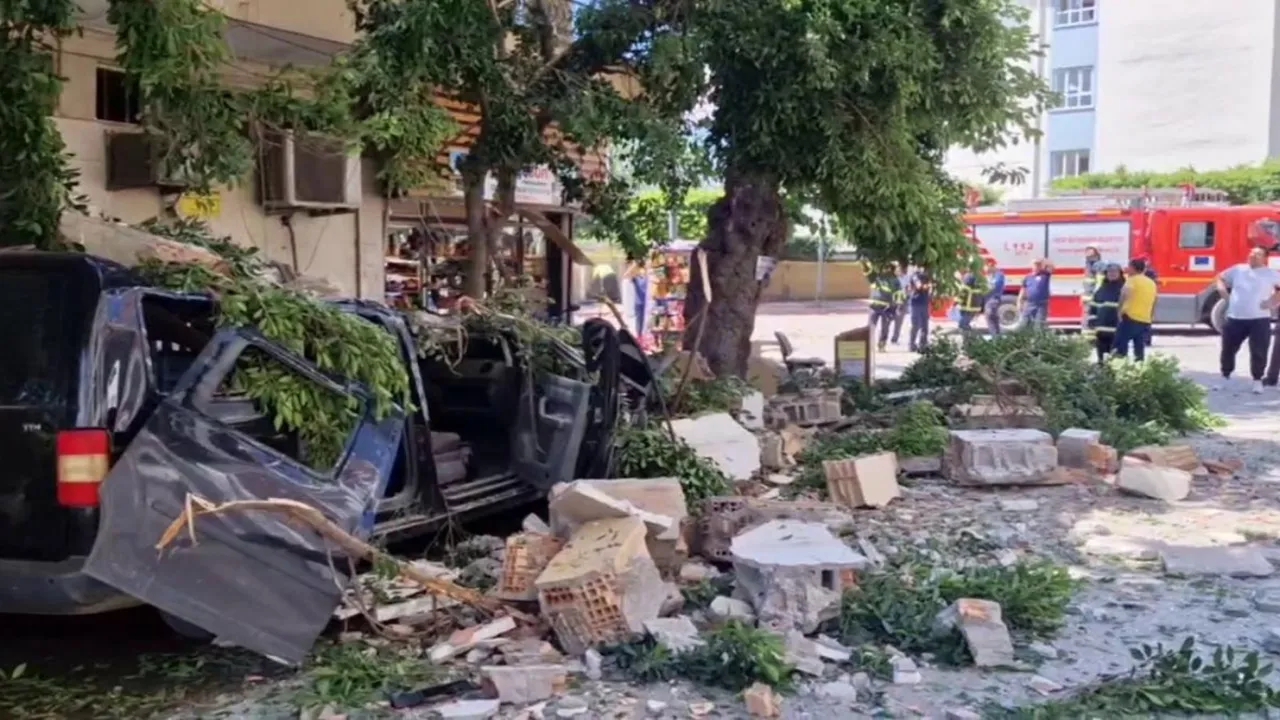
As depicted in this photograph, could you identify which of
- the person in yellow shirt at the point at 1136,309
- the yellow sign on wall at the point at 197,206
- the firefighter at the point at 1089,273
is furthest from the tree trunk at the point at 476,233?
the firefighter at the point at 1089,273

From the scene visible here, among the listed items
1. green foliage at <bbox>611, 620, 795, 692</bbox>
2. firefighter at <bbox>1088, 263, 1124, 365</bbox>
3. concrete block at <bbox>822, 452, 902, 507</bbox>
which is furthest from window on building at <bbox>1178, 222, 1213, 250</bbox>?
green foliage at <bbox>611, 620, 795, 692</bbox>

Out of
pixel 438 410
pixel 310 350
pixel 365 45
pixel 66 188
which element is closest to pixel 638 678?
pixel 310 350

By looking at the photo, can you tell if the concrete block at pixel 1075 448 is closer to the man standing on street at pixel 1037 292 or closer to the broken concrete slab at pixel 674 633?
the broken concrete slab at pixel 674 633

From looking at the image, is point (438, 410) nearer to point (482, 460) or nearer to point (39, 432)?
point (482, 460)

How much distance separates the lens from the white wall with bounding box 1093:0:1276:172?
38531 millimetres

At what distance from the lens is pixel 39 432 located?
4812mm

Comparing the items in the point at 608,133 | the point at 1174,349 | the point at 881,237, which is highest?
the point at 608,133

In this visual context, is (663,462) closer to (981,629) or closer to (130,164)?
(981,629)

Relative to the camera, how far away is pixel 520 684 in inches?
191

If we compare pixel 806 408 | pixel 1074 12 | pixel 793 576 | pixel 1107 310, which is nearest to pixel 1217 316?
pixel 1107 310

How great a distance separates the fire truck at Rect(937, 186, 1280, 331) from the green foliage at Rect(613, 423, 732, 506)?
1638cm

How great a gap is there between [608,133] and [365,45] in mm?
1838

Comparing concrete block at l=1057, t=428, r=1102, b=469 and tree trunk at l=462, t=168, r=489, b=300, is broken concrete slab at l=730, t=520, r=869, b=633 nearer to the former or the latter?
concrete block at l=1057, t=428, r=1102, b=469

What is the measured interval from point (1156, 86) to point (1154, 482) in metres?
35.8
